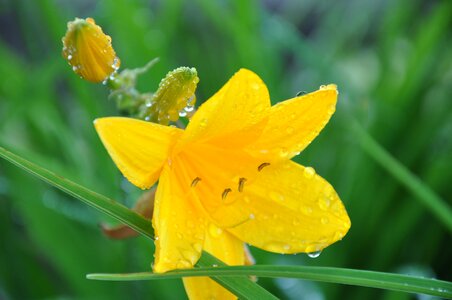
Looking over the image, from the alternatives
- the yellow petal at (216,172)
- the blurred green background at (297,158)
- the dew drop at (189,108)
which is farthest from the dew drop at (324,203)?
the blurred green background at (297,158)

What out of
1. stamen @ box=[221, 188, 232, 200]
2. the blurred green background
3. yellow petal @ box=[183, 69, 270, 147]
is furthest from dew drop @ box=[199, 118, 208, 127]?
the blurred green background

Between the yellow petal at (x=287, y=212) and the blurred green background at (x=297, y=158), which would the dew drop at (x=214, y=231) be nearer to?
the yellow petal at (x=287, y=212)

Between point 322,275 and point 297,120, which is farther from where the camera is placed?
point 297,120

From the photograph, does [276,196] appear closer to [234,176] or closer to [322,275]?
[234,176]

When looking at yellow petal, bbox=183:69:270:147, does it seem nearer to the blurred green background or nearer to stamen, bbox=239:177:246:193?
stamen, bbox=239:177:246:193

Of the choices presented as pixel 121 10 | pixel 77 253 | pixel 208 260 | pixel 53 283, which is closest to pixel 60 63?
pixel 121 10

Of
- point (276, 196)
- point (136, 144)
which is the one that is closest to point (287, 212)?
point (276, 196)
